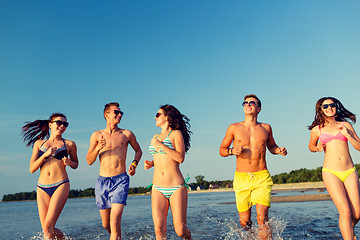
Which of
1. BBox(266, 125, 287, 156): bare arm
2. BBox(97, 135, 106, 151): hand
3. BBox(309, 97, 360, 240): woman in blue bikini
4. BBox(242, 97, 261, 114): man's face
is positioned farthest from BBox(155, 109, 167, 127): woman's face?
BBox(309, 97, 360, 240): woman in blue bikini

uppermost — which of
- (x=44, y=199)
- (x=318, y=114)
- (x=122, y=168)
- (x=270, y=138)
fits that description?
(x=318, y=114)

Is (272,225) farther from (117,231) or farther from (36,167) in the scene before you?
(36,167)

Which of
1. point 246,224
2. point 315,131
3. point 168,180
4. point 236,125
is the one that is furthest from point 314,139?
point 168,180

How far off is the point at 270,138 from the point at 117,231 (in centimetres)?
382

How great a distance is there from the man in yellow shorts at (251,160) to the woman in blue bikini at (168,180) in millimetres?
1124

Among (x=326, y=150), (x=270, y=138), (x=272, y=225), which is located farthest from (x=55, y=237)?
(x=326, y=150)

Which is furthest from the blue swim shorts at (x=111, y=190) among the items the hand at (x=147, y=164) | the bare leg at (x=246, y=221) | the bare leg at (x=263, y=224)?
the bare leg at (x=263, y=224)

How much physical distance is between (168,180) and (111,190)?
4.58ft

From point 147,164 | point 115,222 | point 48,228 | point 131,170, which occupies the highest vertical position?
point 147,164

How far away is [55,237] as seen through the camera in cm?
733

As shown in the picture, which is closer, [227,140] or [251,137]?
[251,137]

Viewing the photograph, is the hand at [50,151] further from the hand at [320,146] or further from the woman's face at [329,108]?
the woman's face at [329,108]

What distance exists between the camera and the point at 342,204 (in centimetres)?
610

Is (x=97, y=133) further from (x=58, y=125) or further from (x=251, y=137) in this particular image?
(x=251, y=137)
